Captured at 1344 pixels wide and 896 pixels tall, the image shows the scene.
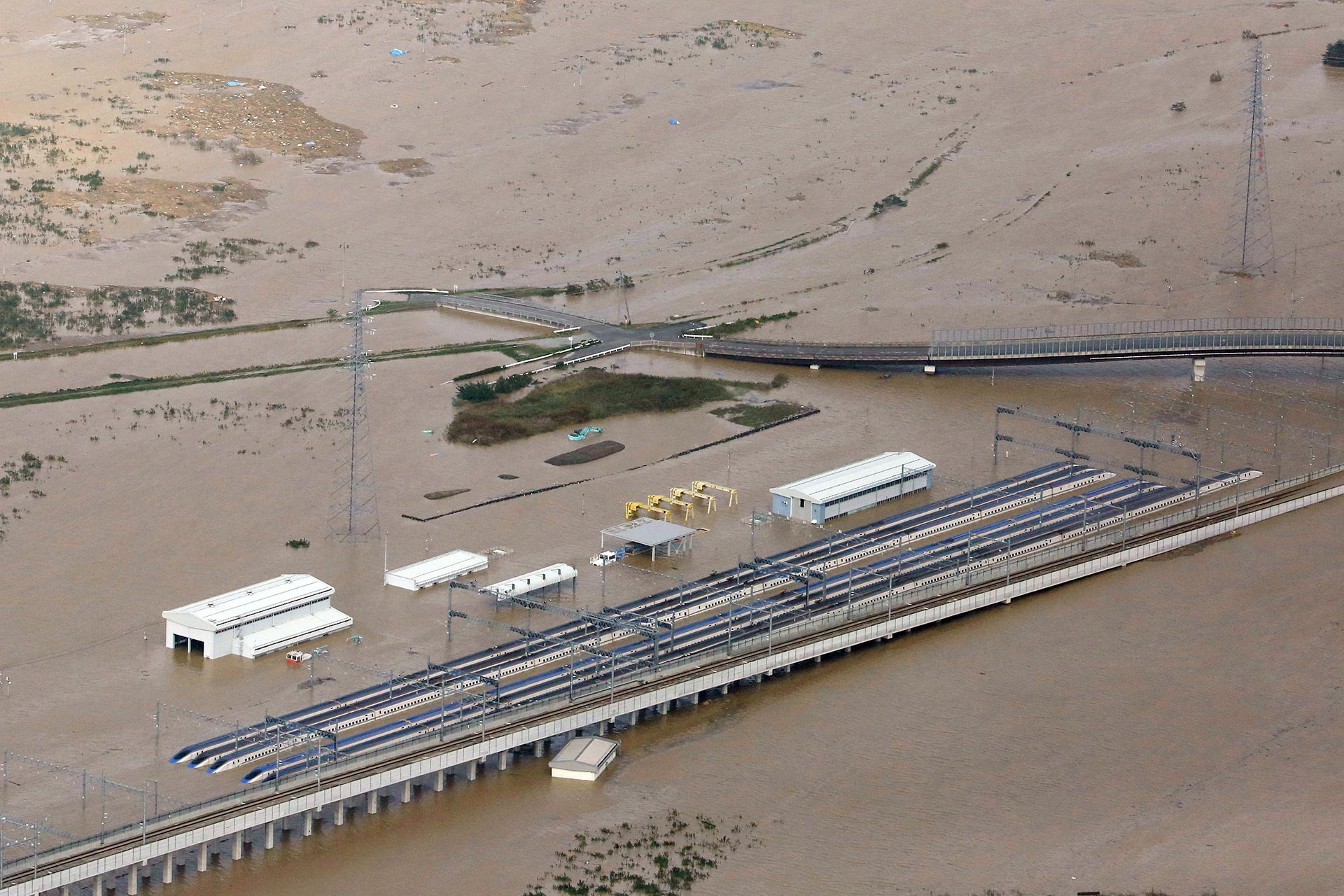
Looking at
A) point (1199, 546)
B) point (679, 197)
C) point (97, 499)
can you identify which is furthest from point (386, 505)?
point (679, 197)

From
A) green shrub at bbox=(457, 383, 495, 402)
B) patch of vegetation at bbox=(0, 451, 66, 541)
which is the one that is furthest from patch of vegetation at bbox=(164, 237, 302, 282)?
patch of vegetation at bbox=(0, 451, 66, 541)

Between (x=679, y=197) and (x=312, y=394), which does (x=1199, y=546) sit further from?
(x=679, y=197)

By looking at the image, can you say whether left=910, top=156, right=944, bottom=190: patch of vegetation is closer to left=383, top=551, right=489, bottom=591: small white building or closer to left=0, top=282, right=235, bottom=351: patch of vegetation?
left=0, top=282, right=235, bottom=351: patch of vegetation

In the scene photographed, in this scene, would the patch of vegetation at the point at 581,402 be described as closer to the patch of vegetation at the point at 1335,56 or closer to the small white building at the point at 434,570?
the small white building at the point at 434,570

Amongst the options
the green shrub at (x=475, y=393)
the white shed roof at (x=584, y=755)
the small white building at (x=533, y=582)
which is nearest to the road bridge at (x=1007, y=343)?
the green shrub at (x=475, y=393)

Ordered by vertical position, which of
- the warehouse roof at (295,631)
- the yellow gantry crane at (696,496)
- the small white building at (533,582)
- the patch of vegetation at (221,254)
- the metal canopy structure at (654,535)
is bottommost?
the warehouse roof at (295,631)
